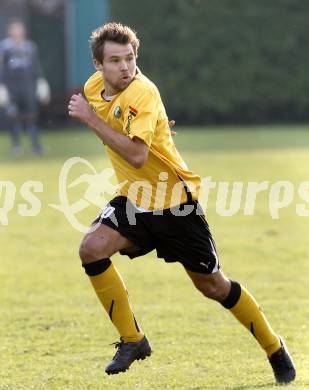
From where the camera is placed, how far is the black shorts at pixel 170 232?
206 inches

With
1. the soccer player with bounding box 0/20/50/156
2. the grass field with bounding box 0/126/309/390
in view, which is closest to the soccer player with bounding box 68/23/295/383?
the grass field with bounding box 0/126/309/390

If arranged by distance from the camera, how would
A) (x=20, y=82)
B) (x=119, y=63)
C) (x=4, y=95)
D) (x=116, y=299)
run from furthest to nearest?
(x=4, y=95) → (x=20, y=82) → (x=116, y=299) → (x=119, y=63)

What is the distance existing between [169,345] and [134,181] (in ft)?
3.85

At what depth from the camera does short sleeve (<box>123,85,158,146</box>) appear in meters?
4.98

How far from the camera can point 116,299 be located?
17.2ft

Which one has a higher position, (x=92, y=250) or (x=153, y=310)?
(x=92, y=250)

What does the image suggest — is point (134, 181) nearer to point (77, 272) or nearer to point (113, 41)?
point (113, 41)

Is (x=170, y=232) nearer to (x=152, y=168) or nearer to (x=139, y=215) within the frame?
(x=139, y=215)

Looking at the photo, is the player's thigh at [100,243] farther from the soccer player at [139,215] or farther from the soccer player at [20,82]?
the soccer player at [20,82]

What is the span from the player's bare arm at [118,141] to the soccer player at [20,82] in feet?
46.3

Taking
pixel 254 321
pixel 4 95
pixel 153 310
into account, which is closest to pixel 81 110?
pixel 254 321

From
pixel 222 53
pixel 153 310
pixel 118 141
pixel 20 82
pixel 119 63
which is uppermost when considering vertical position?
pixel 119 63

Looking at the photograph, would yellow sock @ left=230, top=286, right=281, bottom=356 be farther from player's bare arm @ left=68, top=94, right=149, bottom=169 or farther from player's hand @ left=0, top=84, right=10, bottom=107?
player's hand @ left=0, top=84, right=10, bottom=107

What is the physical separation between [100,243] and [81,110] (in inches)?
25.3
